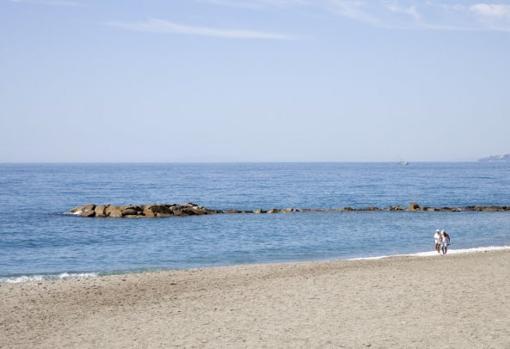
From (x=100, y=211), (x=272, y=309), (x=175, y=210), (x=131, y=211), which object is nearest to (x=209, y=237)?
(x=131, y=211)

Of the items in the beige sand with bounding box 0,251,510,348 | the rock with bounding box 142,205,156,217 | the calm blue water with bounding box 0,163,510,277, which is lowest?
the calm blue water with bounding box 0,163,510,277

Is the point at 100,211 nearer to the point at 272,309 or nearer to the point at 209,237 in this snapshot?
the point at 209,237

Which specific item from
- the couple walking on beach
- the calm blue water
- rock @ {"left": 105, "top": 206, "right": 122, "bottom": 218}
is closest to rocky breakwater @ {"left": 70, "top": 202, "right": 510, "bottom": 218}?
rock @ {"left": 105, "top": 206, "right": 122, "bottom": 218}

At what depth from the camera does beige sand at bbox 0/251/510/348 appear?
14.8 metres

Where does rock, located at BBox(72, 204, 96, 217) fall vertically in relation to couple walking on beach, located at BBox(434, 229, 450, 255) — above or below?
below

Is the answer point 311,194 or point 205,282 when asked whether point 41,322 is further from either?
point 311,194

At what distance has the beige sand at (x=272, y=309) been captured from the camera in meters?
14.8

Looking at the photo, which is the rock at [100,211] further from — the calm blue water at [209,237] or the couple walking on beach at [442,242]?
the couple walking on beach at [442,242]

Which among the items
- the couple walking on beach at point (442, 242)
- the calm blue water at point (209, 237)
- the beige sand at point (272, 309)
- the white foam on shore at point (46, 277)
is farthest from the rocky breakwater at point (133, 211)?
the beige sand at point (272, 309)

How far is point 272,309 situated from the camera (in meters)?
18.1

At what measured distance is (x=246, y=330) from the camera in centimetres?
1568

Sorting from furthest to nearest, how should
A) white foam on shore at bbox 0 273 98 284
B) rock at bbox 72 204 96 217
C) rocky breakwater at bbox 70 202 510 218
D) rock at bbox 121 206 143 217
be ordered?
rock at bbox 72 204 96 217 < rocky breakwater at bbox 70 202 510 218 < rock at bbox 121 206 143 217 < white foam on shore at bbox 0 273 98 284

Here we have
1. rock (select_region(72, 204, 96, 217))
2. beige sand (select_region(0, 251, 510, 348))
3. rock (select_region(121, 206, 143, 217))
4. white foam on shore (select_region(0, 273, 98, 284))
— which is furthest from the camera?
rock (select_region(72, 204, 96, 217))

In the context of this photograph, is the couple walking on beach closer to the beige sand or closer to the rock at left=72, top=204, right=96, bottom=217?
the beige sand
